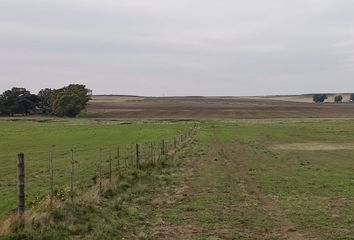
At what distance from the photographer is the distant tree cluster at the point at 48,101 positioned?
140 metres

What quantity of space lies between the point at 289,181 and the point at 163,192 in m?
7.14

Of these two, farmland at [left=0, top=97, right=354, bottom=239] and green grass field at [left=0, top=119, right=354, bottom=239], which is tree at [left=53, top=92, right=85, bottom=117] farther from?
green grass field at [left=0, top=119, right=354, bottom=239]

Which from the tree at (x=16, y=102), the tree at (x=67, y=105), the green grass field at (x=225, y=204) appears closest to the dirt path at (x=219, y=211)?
the green grass field at (x=225, y=204)

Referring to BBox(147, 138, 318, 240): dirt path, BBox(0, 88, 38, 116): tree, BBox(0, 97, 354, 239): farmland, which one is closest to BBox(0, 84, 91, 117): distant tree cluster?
BBox(0, 88, 38, 116): tree

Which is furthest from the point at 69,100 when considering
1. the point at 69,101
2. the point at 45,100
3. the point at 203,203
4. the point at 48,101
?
the point at 203,203

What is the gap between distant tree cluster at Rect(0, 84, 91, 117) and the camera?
140 metres

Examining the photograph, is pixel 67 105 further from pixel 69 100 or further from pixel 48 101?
pixel 48 101

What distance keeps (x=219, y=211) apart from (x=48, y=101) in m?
141

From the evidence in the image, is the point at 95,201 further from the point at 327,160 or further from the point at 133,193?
the point at 327,160

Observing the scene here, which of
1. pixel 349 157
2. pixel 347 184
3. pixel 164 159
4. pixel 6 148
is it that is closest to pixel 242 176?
pixel 347 184

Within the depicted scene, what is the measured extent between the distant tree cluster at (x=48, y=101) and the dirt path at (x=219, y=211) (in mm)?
116276

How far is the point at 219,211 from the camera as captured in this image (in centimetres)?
1733

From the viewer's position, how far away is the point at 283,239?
13.4 meters

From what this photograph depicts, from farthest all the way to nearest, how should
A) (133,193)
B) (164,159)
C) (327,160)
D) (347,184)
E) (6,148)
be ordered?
1. (6,148)
2. (327,160)
3. (164,159)
4. (347,184)
5. (133,193)
